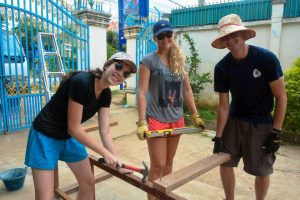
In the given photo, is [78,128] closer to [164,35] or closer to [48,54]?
[164,35]

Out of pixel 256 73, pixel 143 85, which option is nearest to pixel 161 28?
pixel 143 85

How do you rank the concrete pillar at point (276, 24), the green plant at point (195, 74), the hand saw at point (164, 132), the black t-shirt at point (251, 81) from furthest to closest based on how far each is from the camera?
the green plant at point (195, 74), the concrete pillar at point (276, 24), the hand saw at point (164, 132), the black t-shirt at point (251, 81)

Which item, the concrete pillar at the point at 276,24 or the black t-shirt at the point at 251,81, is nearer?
the black t-shirt at the point at 251,81

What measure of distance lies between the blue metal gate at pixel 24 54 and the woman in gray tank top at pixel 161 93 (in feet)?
11.2

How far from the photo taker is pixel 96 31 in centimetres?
643

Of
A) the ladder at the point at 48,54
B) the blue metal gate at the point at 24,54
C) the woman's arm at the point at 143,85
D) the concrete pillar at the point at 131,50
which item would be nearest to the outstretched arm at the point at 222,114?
the woman's arm at the point at 143,85

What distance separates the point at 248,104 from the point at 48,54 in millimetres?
4037

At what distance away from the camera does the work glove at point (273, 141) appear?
7.18 ft

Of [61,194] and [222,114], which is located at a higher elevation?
[222,114]

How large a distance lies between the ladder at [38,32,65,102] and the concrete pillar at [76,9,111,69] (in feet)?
3.72

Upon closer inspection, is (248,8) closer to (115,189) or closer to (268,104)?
(268,104)

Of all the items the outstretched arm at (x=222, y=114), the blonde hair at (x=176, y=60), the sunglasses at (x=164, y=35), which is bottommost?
the outstretched arm at (x=222, y=114)

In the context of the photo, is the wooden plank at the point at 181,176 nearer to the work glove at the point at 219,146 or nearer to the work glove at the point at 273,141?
the work glove at the point at 219,146

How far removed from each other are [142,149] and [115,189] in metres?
1.46
